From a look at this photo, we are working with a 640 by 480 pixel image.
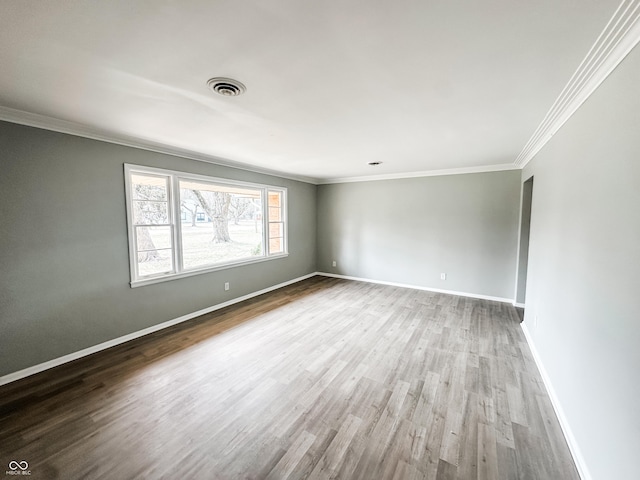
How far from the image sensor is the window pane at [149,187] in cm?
329

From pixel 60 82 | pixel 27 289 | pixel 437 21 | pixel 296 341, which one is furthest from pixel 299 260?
pixel 437 21

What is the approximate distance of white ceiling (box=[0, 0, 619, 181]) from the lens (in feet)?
3.83

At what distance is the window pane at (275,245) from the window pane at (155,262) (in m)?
2.10

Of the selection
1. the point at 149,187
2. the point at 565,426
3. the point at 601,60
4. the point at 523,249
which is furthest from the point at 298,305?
the point at 601,60

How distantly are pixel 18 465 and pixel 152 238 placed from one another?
239 centimetres

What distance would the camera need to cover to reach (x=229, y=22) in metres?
1.23

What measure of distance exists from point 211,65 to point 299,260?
4910 mm

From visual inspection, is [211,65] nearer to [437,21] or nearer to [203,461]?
[437,21]

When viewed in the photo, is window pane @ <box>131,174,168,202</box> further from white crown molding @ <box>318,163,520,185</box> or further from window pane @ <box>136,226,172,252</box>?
white crown molding @ <box>318,163,520,185</box>

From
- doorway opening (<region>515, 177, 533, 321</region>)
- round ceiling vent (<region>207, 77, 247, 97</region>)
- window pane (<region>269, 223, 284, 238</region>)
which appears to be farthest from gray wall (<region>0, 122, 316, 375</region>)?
doorway opening (<region>515, 177, 533, 321</region>)

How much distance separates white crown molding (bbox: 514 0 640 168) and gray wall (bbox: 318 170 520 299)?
241 centimetres

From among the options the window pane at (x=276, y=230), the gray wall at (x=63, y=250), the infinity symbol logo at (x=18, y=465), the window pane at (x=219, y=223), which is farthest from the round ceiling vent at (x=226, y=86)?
the window pane at (x=276, y=230)

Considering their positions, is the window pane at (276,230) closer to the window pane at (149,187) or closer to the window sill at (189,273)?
the window sill at (189,273)

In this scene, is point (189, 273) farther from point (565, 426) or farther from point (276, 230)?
point (565, 426)
